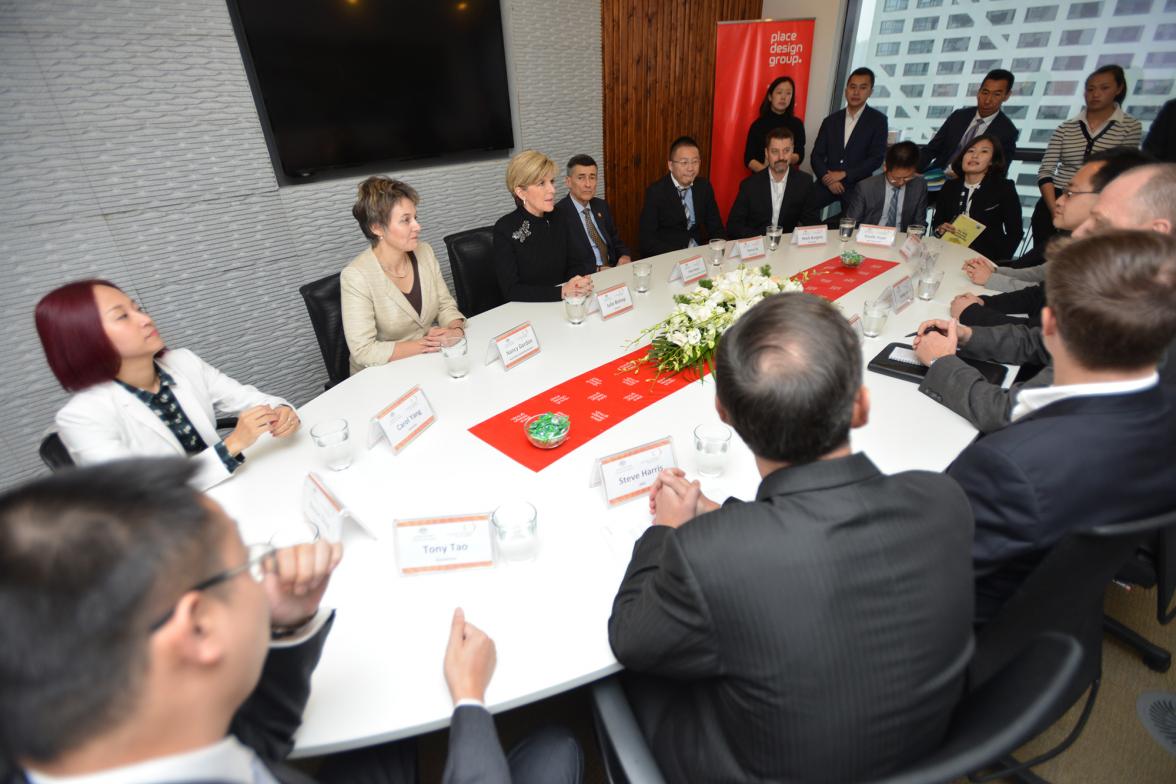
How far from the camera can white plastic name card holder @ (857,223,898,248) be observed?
3.35 meters

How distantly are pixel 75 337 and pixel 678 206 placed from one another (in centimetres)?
340

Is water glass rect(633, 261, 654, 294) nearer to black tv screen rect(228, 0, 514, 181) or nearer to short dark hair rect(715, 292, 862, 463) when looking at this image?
short dark hair rect(715, 292, 862, 463)

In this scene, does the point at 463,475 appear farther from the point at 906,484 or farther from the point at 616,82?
the point at 616,82

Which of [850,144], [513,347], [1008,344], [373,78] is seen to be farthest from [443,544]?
[850,144]

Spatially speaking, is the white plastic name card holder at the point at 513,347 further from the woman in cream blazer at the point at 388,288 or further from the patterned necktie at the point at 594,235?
the patterned necktie at the point at 594,235

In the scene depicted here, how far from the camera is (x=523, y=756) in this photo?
112cm

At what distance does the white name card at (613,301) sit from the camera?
8.17 feet

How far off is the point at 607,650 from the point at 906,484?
0.61 m

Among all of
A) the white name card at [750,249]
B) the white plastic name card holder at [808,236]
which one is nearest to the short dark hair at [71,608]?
the white name card at [750,249]

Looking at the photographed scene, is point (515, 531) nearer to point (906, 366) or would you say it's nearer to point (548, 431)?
point (548, 431)

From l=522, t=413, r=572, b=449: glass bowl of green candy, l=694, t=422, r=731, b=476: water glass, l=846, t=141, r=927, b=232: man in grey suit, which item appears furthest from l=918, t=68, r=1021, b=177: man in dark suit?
l=522, t=413, r=572, b=449: glass bowl of green candy

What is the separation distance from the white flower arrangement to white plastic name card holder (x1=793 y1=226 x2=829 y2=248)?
1613mm

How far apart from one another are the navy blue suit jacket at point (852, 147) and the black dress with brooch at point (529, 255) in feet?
10.9

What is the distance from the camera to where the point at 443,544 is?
124 centimetres
